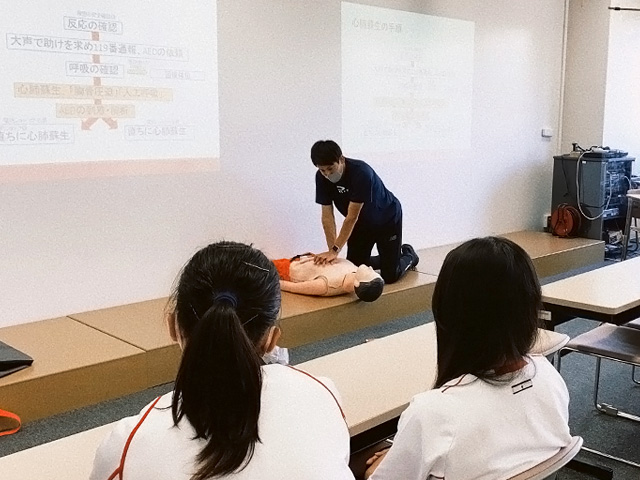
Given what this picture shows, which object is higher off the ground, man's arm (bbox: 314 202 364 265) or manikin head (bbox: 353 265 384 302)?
man's arm (bbox: 314 202 364 265)

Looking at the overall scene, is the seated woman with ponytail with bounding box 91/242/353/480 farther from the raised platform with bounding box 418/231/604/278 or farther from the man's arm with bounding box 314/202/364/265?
the raised platform with bounding box 418/231/604/278

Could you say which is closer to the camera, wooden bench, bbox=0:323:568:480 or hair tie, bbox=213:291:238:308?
hair tie, bbox=213:291:238:308

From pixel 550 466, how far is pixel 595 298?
133cm

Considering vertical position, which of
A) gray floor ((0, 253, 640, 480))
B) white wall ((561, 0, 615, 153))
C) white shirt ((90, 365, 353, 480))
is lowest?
gray floor ((0, 253, 640, 480))

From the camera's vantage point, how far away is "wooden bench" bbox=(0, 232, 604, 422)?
2.96 metres

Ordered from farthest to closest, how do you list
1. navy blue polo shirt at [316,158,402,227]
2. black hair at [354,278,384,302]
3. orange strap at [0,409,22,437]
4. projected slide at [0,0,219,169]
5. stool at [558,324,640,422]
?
1. navy blue polo shirt at [316,158,402,227]
2. black hair at [354,278,384,302]
3. projected slide at [0,0,219,169]
4. orange strap at [0,409,22,437]
5. stool at [558,324,640,422]

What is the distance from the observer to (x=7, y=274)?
11.6 ft

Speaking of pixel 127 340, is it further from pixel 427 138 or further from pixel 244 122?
pixel 427 138

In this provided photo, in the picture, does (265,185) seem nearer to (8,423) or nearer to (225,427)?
(8,423)

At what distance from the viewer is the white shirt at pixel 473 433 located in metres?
1.27

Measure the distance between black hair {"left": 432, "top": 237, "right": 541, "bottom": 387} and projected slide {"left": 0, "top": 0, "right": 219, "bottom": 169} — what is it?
278 cm

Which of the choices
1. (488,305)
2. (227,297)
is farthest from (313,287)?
(227,297)

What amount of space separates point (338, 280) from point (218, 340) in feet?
10.6

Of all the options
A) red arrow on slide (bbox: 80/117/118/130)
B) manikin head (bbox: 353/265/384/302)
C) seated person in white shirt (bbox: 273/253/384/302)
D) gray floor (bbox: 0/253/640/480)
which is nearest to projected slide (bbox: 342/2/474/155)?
seated person in white shirt (bbox: 273/253/384/302)
